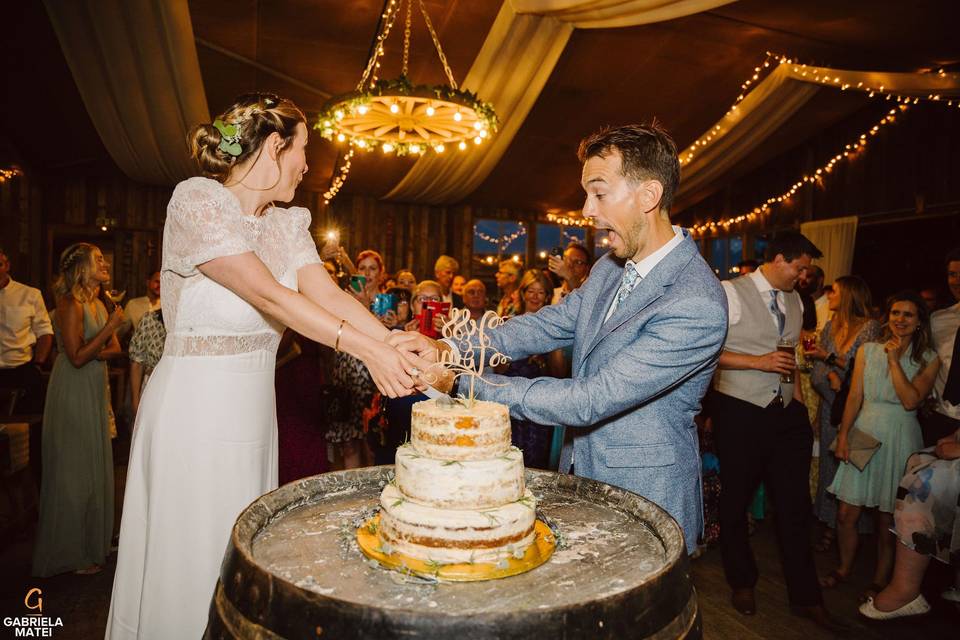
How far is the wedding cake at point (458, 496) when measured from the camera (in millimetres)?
1267

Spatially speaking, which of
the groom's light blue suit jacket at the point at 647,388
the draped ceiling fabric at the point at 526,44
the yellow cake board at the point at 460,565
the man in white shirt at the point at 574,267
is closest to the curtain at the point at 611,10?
the draped ceiling fabric at the point at 526,44

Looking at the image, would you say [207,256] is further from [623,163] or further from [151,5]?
[151,5]

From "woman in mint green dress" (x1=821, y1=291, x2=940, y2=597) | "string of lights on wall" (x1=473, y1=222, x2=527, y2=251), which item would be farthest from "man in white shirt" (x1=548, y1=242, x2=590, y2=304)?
"string of lights on wall" (x1=473, y1=222, x2=527, y2=251)

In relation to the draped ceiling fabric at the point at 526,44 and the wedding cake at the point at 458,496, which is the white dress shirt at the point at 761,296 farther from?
the wedding cake at the point at 458,496

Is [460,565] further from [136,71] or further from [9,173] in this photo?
[9,173]

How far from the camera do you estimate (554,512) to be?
161 centimetres

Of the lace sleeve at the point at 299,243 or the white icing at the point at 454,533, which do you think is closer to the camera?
the white icing at the point at 454,533

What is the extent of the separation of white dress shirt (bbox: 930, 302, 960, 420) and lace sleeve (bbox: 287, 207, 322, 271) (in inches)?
134

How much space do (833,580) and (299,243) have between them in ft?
12.0

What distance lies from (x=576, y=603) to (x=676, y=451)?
100 centimetres

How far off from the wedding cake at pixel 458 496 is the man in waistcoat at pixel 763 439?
8.55ft

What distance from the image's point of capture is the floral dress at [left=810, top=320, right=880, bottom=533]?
187 inches

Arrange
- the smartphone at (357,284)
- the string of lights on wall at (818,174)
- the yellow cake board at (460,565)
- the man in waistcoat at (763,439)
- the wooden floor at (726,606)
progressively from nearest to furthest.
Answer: the yellow cake board at (460,565) → the wooden floor at (726,606) → the man in waistcoat at (763,439) → the smartphone at (357,284) → the string of lights on wall at (818,174)

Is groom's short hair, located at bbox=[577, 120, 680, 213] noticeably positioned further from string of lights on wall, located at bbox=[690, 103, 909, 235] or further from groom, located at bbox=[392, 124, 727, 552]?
string of lights on wall, located at bbox=[690, 103, 909, 235]
